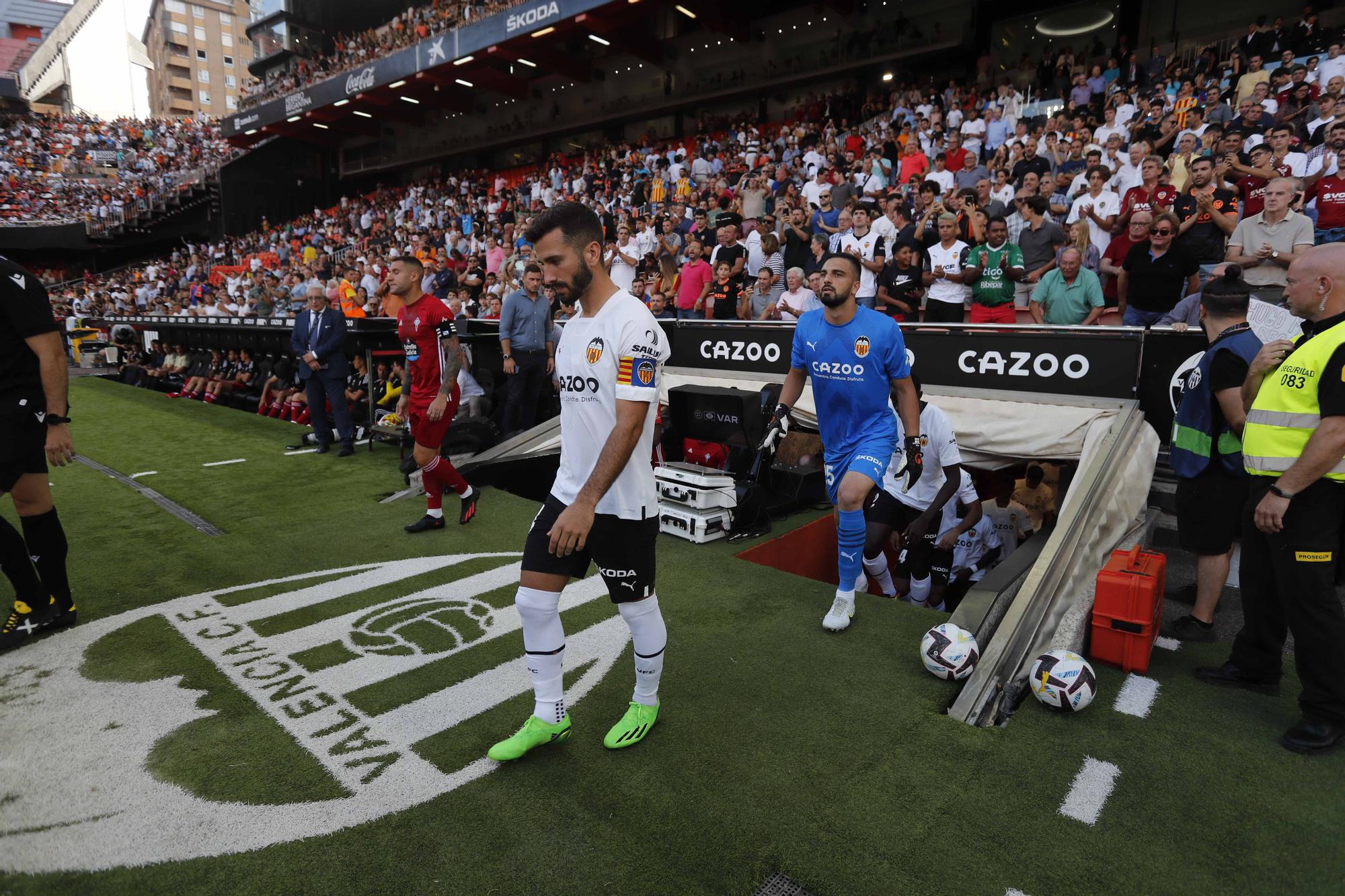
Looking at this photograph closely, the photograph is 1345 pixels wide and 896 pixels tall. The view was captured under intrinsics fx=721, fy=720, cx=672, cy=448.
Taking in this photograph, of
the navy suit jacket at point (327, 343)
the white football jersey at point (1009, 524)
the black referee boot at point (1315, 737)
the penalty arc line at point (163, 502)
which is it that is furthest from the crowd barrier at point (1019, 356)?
the penalty arc line at point (163, 502)

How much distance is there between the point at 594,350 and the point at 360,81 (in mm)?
29415

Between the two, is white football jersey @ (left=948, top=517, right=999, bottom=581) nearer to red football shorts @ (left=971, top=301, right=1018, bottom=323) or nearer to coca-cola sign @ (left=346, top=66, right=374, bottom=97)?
red football shorts @ (left=971, top=301, right=1018, bottom=323)

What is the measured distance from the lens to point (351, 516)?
5957 millimetres

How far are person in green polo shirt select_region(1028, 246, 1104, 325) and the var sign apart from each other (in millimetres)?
4944

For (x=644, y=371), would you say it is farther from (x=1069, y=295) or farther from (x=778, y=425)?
(x=1069, y=295)

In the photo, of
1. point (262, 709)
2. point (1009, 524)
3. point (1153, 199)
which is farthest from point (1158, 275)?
point (262, 709)

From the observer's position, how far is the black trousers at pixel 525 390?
25.6 feet

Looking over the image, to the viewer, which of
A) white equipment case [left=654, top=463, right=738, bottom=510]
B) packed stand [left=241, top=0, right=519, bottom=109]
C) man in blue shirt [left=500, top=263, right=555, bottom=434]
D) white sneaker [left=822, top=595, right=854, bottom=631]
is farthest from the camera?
packed stand [left=241, top=0, right=519, bottom=109]

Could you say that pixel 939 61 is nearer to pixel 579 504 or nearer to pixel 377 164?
pixel 579 504

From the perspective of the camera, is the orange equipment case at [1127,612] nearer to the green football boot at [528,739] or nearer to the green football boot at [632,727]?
the green football boot at [632,727]

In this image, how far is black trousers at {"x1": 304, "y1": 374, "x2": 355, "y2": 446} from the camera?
8.27m

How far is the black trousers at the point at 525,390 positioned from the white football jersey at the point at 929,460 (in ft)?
13.8

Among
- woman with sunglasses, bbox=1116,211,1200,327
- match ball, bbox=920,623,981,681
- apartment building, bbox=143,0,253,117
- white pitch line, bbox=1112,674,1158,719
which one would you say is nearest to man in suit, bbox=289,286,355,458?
match ball, bbox=920,623,981,681

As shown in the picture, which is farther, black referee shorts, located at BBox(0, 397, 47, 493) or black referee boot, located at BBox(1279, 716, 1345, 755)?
black referee shorts, located at BBox(0, 397, 47, 493)
